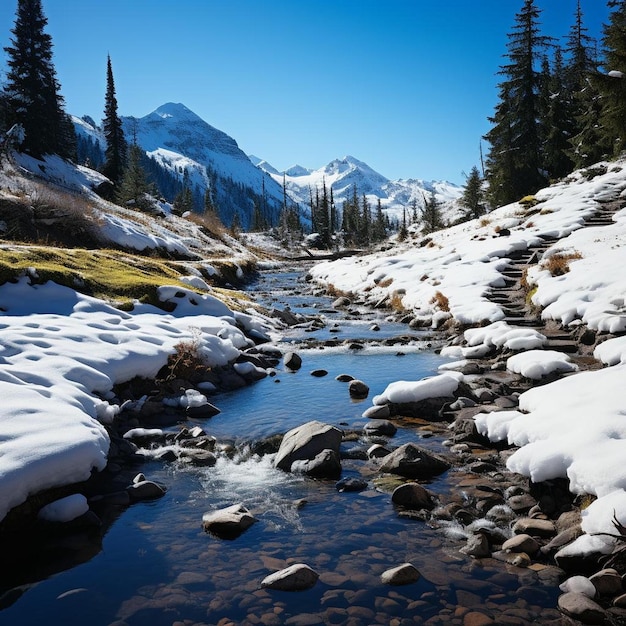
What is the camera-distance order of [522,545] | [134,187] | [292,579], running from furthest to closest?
[134,187] < [522,545] < [292,579]

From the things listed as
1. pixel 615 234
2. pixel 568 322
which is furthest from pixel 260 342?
pixel 615 234

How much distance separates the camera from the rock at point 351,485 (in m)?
6.64

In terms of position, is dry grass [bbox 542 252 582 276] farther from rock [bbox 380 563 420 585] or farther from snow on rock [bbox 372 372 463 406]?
rock [bbox 380 563 420 585]

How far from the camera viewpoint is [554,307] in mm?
13461

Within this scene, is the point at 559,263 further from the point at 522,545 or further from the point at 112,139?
the point at 112,139

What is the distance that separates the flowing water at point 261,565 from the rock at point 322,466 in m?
0.18

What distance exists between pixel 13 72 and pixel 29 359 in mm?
45578

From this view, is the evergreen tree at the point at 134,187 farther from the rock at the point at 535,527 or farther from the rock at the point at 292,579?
the rock at the point at 535,527

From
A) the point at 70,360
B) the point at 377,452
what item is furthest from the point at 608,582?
the point at 70,360

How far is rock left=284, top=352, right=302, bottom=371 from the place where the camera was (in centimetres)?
1375

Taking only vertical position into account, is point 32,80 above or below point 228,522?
above

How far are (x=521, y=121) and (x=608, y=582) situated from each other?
41299 millimetres

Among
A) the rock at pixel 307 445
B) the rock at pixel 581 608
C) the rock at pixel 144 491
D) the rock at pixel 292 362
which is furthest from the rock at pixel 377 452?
the rock at pixel 292 362

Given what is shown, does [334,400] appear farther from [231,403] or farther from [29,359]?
[29,359]
